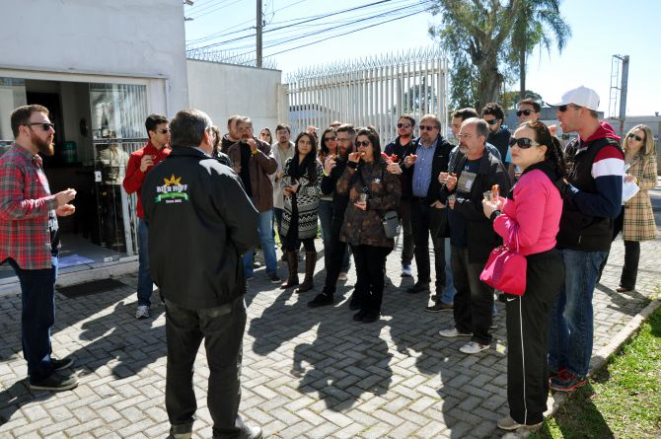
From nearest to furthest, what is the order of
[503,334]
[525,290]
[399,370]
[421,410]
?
1. [525,290]
2. [421,410]
3. [399,370]
4. [503,334]

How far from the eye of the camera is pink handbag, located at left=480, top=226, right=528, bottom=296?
313 cm

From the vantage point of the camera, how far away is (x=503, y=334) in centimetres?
510

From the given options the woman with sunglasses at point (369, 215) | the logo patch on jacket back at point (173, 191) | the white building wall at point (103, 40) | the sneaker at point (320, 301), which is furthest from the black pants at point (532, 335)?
the white building wall at point (103, 40)

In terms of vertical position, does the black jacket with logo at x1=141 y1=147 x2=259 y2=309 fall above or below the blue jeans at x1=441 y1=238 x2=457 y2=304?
above

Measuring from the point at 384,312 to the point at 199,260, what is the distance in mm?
3269

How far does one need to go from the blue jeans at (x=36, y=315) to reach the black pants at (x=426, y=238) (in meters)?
3.89

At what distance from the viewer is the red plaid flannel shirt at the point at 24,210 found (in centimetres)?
371

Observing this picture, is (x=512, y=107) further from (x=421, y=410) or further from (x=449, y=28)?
(x=421, y=410)

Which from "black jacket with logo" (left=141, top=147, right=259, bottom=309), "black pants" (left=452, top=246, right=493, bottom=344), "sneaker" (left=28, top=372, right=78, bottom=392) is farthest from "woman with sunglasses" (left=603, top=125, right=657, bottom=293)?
"sneaker" (left=28, top=372, right=78, bottom=392)

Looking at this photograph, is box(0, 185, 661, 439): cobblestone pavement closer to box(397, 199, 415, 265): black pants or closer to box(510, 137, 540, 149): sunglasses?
box(397, 199, 415, 265): black pants

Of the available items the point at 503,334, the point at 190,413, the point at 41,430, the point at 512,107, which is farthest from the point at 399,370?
the point at 512,107

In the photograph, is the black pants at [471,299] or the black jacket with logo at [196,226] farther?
the black pants at [471,299]

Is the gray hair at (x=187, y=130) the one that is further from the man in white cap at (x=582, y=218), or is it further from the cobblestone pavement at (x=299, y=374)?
the man in white cap at (x=582, y=218)

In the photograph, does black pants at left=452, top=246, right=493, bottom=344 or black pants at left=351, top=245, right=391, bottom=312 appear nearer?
black pants at left=452, top=246, right=493, bottom=344
